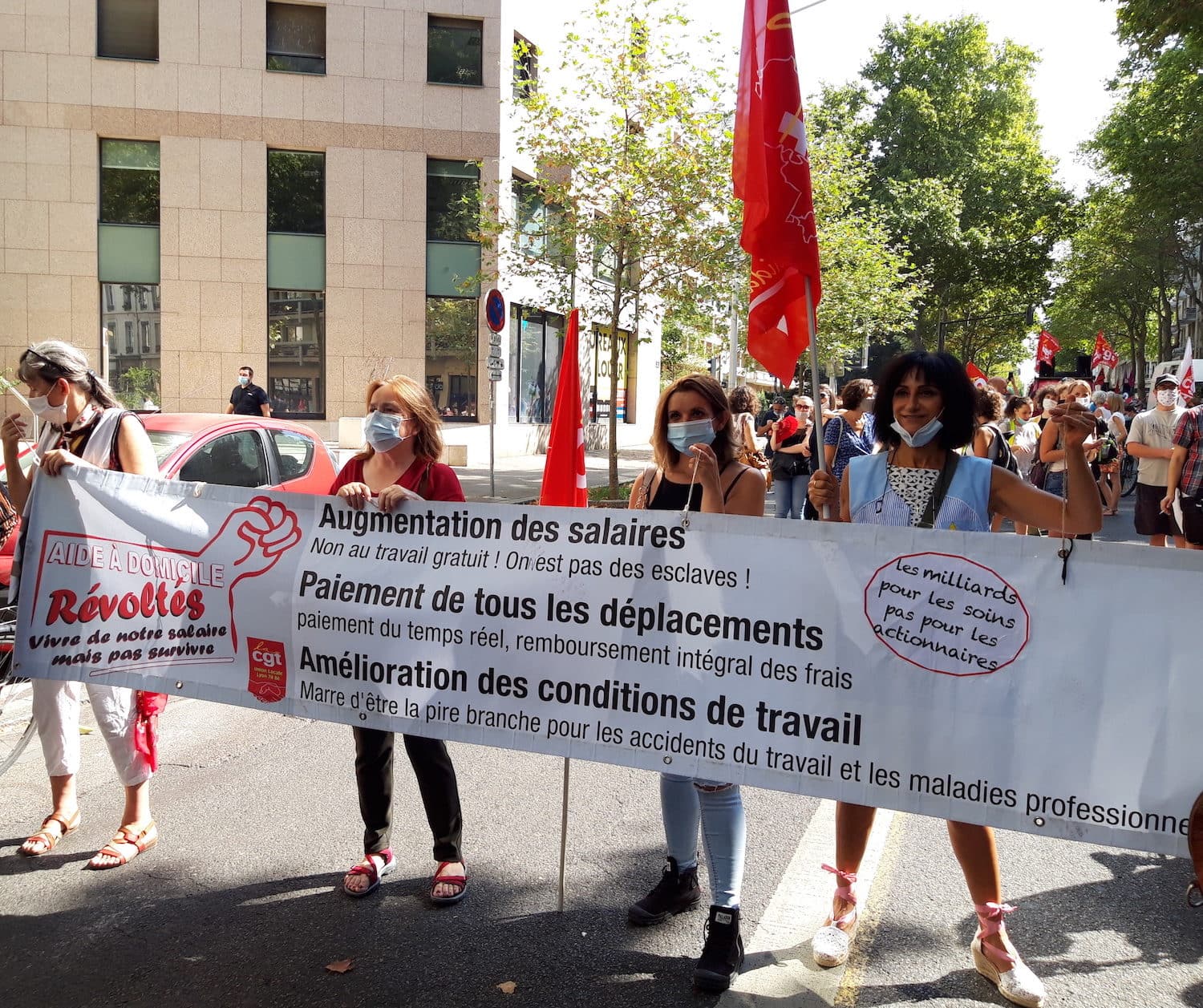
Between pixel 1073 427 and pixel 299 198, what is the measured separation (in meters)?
24.5

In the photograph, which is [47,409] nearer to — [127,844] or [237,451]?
[127,844]

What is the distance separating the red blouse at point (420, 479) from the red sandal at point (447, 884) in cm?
130

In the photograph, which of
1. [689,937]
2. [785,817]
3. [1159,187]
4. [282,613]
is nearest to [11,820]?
[282,613]

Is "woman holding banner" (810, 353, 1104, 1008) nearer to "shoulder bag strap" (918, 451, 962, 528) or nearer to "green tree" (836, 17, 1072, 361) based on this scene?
"shoulder bag strap" (918, 451, 962, 528)

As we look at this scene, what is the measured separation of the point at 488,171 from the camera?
24969 millimetres

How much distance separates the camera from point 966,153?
49.8 m

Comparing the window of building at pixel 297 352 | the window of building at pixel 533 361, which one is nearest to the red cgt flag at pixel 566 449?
the window of building at pixel 297 352

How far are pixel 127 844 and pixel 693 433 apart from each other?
2.65 metres

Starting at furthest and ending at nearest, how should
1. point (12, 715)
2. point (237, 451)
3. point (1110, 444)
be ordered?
point (1110, 444) < point (237, 451) < point (12, 715)

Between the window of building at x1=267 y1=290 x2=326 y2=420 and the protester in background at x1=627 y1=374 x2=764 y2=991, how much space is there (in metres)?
22.7

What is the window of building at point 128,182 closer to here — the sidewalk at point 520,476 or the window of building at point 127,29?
the window of building at point 127,29

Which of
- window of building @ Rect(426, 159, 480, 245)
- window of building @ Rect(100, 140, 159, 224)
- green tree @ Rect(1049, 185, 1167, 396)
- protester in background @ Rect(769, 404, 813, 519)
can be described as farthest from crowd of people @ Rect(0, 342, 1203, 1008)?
green tree @ Rect(1049, 185, 1167, 396)

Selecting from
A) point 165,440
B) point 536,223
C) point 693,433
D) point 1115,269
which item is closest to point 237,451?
point 165,440

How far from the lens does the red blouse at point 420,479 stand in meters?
3.83
